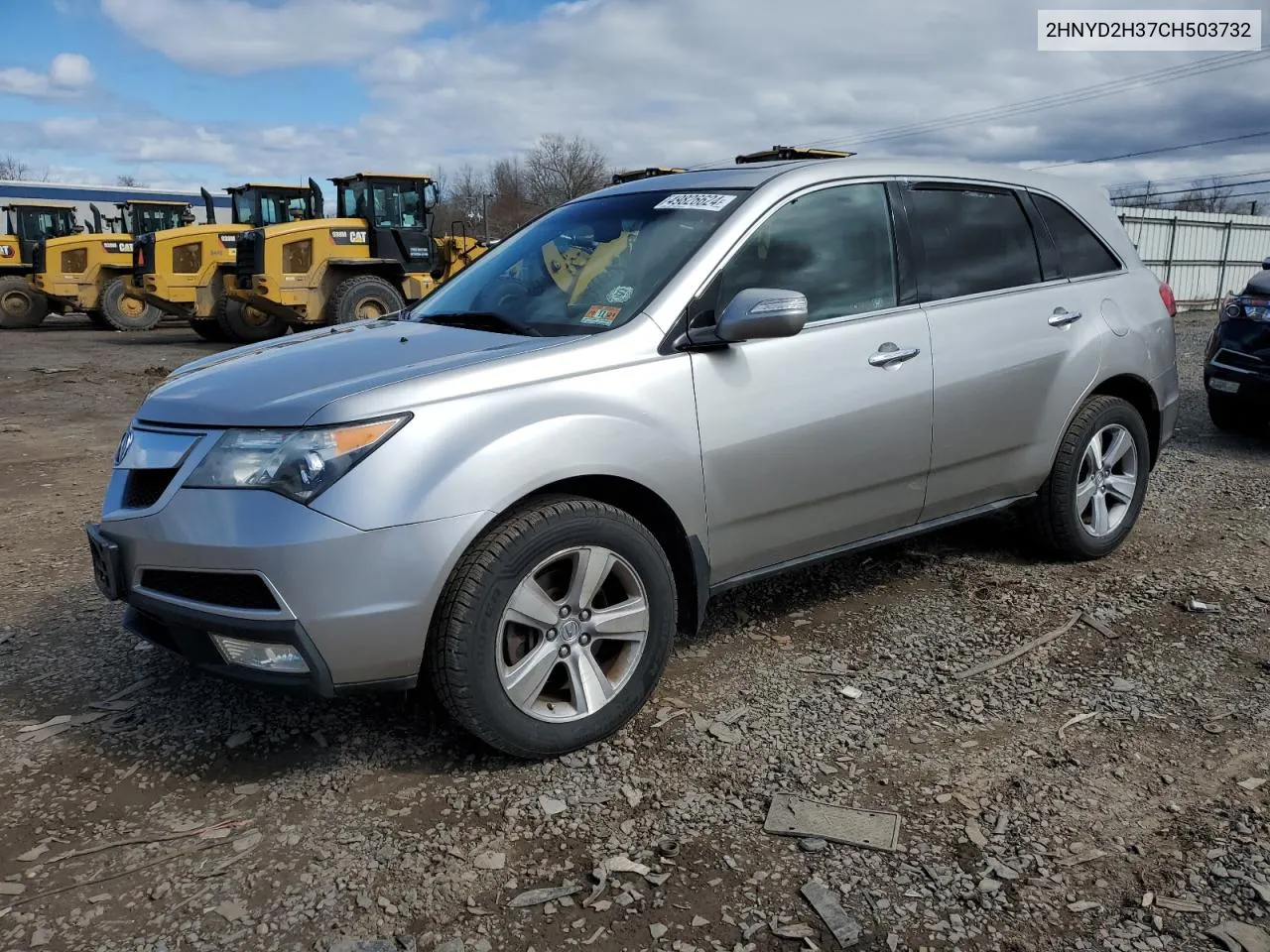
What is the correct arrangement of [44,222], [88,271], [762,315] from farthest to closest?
[44,222], [88,271], [762,315]

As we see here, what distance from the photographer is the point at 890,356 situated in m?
3.56

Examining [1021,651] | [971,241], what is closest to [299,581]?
[1021,651]

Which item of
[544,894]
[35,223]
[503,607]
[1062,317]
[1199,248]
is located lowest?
[544,894]

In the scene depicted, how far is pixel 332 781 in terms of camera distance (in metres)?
2.90

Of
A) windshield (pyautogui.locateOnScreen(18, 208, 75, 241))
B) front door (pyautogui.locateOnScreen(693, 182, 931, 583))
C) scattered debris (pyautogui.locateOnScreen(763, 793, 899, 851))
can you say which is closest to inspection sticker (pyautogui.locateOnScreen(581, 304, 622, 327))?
front door (pyautogui.locateOnScreen(693, 182, 931, 583))

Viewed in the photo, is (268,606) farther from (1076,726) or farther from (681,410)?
(1076,726)

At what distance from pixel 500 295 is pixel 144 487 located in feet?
4.74

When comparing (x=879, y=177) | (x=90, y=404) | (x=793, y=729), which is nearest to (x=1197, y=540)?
(x=879, y=177)

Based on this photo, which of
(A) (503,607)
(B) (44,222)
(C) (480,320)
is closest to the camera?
(A) (503,607)

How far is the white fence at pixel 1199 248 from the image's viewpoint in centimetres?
2459

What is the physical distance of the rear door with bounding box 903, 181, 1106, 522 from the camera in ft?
12.4

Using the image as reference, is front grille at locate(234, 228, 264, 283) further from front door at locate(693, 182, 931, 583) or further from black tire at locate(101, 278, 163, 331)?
front door at locate(693, 182, 931, 583)

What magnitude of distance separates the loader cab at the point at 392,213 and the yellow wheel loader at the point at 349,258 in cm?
2

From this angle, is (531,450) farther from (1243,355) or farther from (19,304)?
(19,304)
